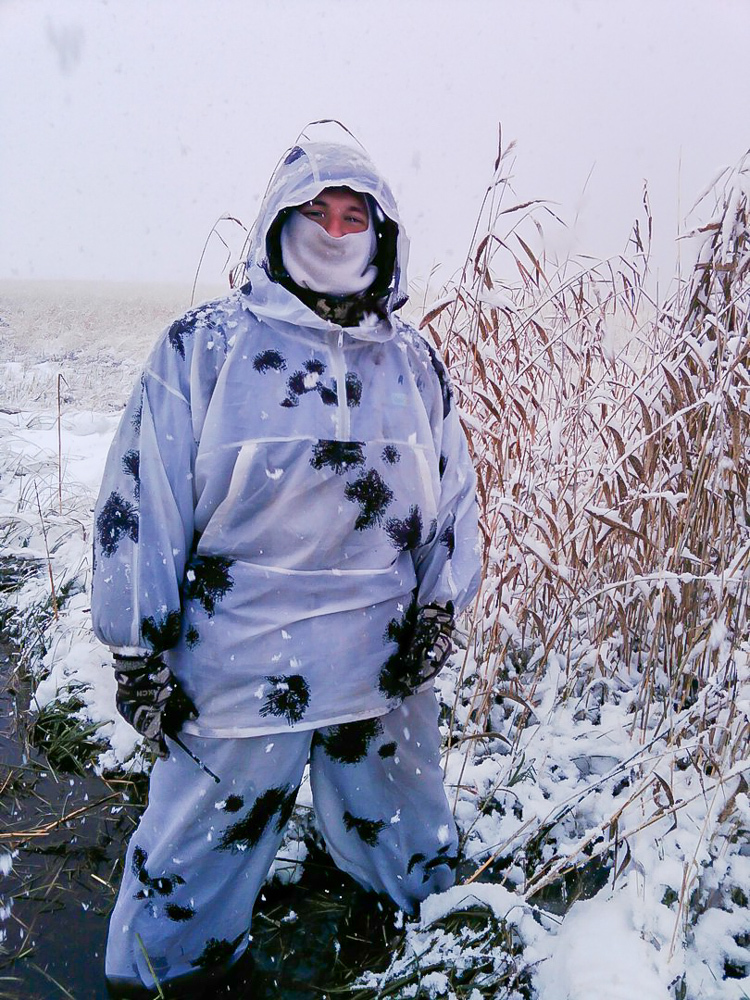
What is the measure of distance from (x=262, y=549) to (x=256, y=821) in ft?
1.72

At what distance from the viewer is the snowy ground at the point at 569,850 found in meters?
1.42

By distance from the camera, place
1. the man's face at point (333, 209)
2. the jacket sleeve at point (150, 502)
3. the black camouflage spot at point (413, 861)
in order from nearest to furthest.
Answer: the jacket sleeve at point (150, 502) < the man's face at point (333, 209) < the black camouflage spot at point (413, 861)

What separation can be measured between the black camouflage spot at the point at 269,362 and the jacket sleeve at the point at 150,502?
8 cm

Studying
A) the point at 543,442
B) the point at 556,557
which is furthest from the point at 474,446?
the point at 556,557

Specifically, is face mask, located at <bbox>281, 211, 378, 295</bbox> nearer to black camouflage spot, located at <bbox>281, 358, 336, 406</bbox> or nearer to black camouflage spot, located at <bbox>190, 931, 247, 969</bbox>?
black camouflage spot, located at <bbox>281, 358, 336, 406</bbox>

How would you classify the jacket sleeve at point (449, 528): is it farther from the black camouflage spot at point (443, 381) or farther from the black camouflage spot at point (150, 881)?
the black camouflage spot at point (150, 881)

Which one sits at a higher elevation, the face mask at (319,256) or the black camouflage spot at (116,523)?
the face mask at (319,256)

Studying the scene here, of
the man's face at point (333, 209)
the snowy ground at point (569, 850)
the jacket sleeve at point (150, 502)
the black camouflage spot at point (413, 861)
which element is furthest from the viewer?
the black camouflage spot at point (413, 861)

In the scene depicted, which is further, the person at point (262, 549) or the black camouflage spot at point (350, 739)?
the black camouflage spot at point (350, 739)

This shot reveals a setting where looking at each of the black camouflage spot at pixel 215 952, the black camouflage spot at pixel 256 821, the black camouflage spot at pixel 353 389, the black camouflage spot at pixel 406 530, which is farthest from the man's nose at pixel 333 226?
the black camouflage spot at pixel 215 952

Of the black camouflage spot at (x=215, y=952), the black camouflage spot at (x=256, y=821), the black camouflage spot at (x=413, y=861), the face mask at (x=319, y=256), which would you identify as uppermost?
the face mask at (x=319, y=256)

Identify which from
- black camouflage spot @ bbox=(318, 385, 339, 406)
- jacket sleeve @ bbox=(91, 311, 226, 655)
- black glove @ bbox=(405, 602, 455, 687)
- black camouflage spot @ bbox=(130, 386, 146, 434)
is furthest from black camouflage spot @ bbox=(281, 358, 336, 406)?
black glove @ bbox=(405, 602, 455, 687)

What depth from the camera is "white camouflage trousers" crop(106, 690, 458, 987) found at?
130cm

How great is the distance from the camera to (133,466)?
1.24m
